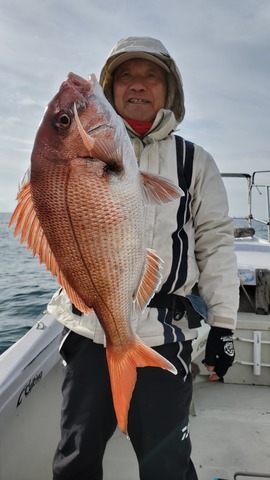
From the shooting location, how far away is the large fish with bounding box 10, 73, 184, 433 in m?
1.39

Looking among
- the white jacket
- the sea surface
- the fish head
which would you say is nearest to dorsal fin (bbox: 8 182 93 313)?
the fish head

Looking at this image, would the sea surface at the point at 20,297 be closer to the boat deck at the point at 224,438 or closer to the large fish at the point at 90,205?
the boat deck at the point at 224,438

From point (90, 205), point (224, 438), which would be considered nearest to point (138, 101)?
point (90, 205)

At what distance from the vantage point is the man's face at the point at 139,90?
7.43 feet

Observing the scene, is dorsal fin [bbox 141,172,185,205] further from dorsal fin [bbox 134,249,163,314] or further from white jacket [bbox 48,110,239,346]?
white jacket [bbox 48,110,239,346]

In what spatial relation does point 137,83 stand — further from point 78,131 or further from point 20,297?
point 20,297

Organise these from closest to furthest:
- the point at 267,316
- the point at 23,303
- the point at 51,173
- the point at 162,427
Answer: the point at 51,173 → the point at 162,427 → the point at 267,316 → the point at 23,303

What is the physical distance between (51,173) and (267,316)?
368 centimetres

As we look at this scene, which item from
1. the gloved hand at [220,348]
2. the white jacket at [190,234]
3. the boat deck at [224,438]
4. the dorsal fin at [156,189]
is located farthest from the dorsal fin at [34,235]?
the boat deck at [224,438]

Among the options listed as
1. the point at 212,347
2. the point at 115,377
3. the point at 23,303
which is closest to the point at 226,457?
the point at 212,347

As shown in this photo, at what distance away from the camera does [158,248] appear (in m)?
2.05

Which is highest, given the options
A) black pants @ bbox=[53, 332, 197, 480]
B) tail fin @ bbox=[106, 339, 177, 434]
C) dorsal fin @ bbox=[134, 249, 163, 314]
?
dorsal fin @ bbox=[134, 249, 163, 314]

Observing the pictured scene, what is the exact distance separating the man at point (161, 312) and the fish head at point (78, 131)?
695 millimetres

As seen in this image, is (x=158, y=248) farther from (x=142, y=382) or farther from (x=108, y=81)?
(x=108, y=81)
